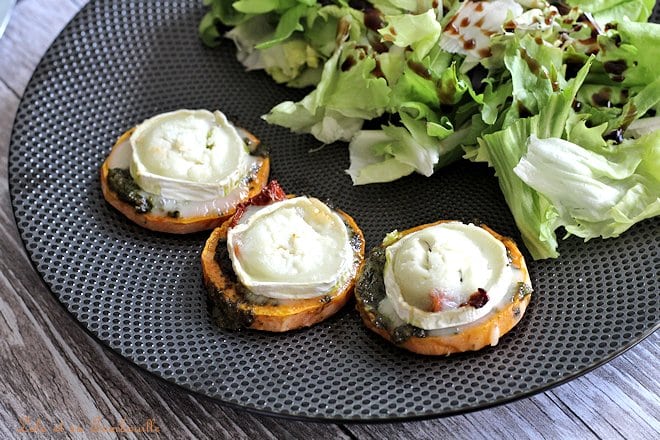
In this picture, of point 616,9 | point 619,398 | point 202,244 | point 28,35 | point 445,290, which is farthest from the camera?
point 28,35

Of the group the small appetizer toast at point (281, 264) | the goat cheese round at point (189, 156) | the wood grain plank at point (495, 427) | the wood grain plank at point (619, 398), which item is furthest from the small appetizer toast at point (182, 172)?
the wood grain plank at point (619, 398)

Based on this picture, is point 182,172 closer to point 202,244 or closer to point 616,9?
point 202,244

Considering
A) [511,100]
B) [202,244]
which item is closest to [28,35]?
[202,244]

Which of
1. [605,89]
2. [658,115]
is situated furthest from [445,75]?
[658,115]

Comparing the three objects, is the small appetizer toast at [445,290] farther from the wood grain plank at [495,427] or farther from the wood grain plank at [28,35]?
the wood grain plank at [28,35]

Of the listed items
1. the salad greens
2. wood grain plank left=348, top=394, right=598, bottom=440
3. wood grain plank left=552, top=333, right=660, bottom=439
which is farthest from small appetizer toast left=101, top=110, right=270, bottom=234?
wood grain plank left=552, top=333, right=660, bottom=439

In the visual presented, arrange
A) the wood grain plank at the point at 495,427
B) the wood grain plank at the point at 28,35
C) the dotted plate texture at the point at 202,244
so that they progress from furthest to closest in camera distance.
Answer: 1. the wood grain plank at the point at 28,35
2. the wood grain plank at the point at 495,427
3. the dotted plate texture at the point at 202,244
